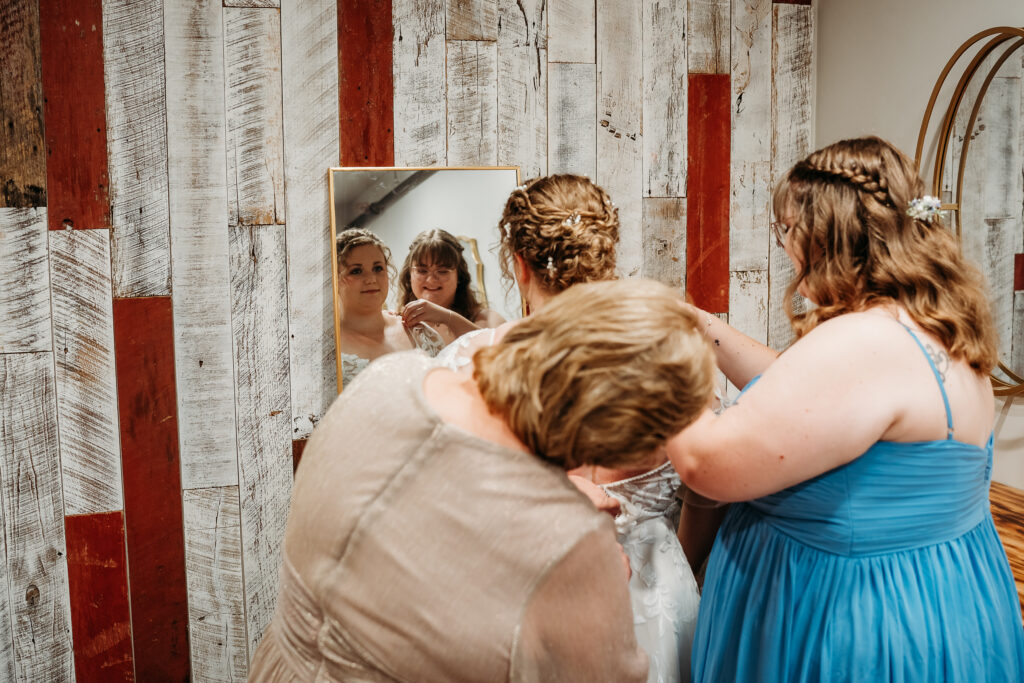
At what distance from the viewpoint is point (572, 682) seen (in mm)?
872

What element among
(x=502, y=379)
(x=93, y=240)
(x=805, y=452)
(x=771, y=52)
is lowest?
(x=805, y=452)

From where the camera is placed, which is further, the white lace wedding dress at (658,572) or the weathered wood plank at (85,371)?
the weathered wood plank at (85,371)

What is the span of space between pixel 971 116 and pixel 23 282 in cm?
234

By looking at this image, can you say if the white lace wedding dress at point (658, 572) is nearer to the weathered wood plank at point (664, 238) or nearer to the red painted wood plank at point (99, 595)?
the weathered wood plank at point (664, 238)

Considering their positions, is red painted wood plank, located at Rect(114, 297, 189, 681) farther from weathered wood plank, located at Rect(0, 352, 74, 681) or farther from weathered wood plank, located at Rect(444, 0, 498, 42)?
weathered wood plank, located at Rect(444, 0, 498, 42)

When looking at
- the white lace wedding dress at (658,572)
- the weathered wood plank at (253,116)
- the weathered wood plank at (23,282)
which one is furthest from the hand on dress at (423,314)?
the weathered wood plank at (23,282)

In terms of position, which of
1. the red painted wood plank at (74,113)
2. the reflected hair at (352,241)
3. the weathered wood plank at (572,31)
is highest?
the weathered wood plank at (572,31)

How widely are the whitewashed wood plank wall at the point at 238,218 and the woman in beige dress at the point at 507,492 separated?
1.24 meters

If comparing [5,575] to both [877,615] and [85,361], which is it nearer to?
[85,361]

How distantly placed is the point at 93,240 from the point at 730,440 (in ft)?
5.21

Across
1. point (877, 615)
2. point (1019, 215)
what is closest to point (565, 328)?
point (877, 615)

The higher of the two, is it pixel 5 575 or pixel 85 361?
pixel 85 361

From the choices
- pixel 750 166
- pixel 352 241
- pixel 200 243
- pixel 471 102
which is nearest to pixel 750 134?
pixel 750 166

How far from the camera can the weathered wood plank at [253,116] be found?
1929 millimetres
